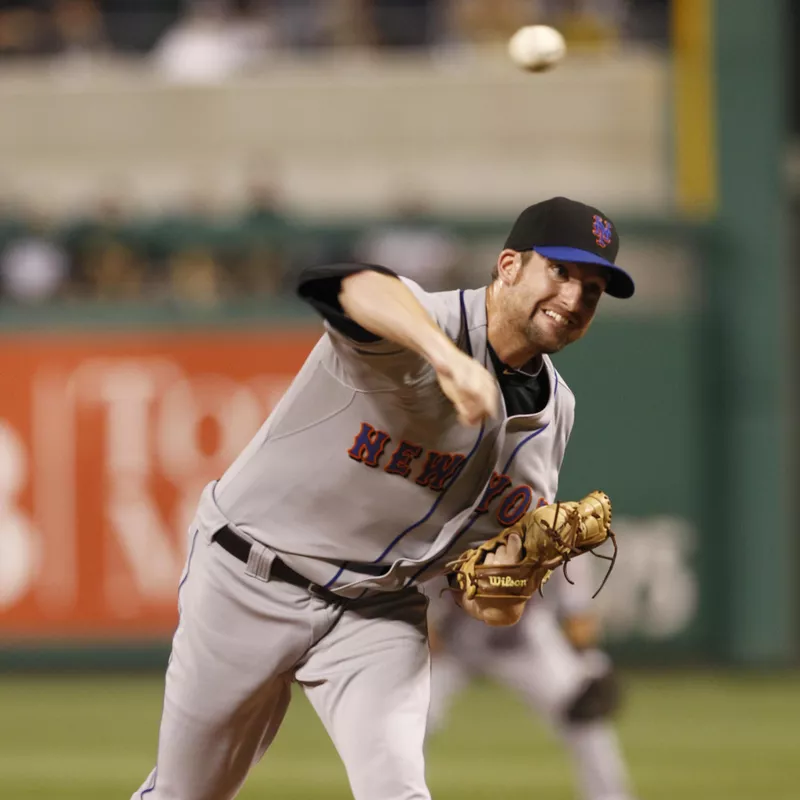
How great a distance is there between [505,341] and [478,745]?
A: 5118 mm

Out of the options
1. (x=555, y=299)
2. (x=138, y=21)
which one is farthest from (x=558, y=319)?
(x=138, y=21)

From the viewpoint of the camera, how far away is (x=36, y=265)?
1118 cm

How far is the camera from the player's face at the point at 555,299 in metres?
3.55

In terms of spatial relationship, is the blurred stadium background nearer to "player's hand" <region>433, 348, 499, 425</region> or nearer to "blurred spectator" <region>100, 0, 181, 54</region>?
"blurred spectator" <region>100, 0, 181, 54</region>

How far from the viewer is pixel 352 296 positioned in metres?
3.27

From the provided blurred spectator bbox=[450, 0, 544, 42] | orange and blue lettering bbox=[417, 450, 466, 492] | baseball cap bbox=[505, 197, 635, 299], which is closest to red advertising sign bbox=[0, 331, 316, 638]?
blurred spectator bbox=[450, 0, 544, 42]

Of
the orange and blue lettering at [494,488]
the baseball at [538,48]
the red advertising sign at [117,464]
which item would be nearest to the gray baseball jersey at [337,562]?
the orange and blue lettering at [494,488]

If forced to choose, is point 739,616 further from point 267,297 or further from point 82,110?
point 82,110

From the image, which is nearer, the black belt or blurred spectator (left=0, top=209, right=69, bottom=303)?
the black belt

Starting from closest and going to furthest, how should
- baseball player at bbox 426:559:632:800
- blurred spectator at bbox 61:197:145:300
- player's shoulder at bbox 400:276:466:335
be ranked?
player's shoulder at bbox 400:276:466:335
baseball player at bbox 426:559:632:800
blurred spectator at bbox 61:197:145:300

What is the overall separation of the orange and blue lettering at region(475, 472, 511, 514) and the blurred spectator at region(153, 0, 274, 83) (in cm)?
929

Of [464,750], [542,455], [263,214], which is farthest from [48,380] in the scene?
[542,455]

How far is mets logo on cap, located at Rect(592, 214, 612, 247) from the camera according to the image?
359 cm

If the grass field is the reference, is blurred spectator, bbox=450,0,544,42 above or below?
above
